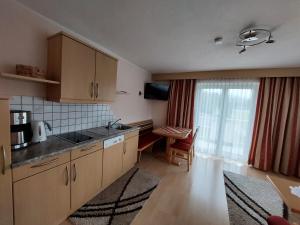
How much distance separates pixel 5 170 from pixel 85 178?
0.86 meters

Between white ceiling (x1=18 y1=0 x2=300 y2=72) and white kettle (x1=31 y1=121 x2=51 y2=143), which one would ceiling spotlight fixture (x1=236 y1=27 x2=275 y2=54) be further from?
white kettle (x1=31 y1=121 x2=51 y2=143)

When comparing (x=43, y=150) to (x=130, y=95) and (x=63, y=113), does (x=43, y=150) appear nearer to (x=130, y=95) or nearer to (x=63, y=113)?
(x=63, y=113)

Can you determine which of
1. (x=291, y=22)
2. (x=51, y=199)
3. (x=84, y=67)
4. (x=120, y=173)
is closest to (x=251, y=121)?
(x=291, y=22)

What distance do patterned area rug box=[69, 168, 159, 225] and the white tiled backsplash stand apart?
1.07m

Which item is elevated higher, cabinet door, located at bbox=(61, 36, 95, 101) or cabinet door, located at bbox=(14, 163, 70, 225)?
cabinet door, located at bbox=(61, 36, 95, 101)

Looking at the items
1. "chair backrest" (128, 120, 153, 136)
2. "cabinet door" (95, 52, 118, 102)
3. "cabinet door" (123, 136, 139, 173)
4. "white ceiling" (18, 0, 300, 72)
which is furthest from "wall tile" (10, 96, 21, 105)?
"chair backrest" (128, 120, 153, 136)

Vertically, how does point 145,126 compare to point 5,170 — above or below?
below

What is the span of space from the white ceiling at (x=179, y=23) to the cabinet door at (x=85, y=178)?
165 cm

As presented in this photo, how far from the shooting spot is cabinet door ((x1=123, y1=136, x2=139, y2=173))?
255 cm

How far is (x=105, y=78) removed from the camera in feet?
7.26

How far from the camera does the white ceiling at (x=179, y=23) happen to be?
1.30m

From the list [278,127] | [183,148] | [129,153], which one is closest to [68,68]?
[129,153]

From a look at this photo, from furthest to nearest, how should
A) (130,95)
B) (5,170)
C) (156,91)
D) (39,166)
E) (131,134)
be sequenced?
1. (156,91)
2. (130,95)
3. (131,134)
4. (39,166)
5. (5,170)

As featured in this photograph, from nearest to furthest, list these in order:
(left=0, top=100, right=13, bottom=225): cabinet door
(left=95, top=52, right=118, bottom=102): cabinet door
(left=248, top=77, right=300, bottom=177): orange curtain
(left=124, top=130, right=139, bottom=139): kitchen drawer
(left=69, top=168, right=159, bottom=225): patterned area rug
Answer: (left=0, top=100, right=13, bottom=225): cabinet door, (left=69, top=168, right=159, bottom=225): patterned area rug, (left=95, top=52, right=118, bottom=102): cabinet door, (left=124, top=130, right=139, bottom=139): kitchen drawer, (left=248, top=77, right=300, bottom=177): orange curtain
